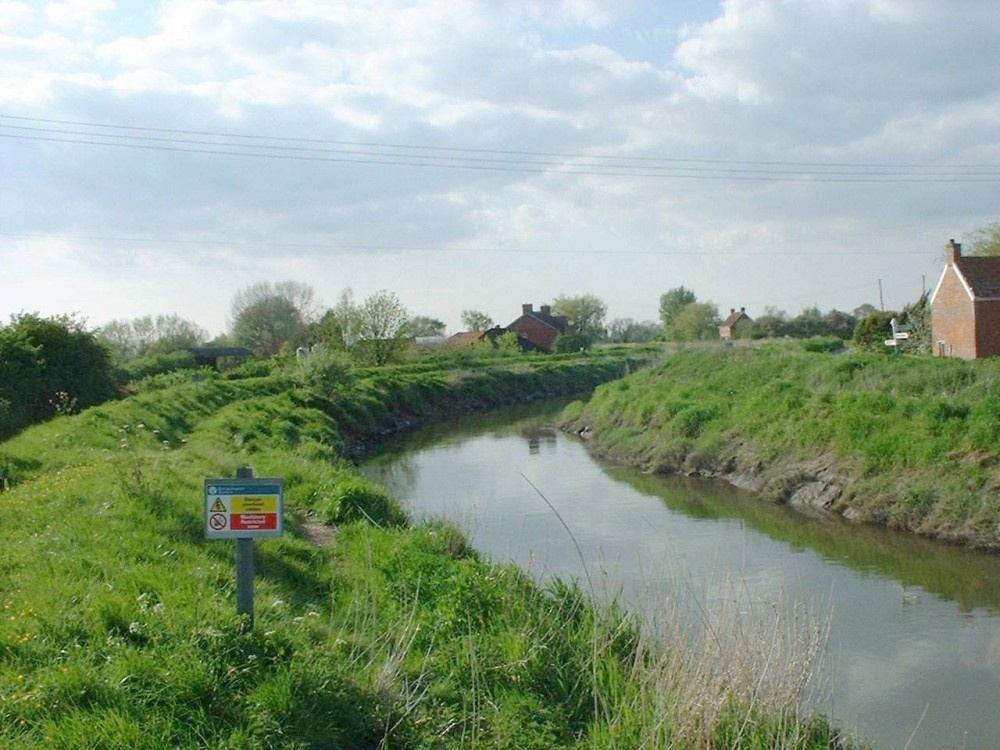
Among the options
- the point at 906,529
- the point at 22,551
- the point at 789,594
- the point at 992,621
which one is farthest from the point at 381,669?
the point at 906,529

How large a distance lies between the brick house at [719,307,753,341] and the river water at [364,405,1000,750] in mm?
50785

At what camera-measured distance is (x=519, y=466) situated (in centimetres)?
2686

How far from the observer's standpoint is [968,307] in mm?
33344

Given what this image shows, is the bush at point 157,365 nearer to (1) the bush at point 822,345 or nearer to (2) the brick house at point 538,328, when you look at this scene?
(1) the bush at point 822,345

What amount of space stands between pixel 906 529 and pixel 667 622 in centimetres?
1108

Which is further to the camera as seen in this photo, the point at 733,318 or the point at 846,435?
the point at 733,318

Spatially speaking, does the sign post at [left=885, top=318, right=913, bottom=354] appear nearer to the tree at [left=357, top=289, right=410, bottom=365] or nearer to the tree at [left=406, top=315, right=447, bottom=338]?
the tree at [left=357, top=289, right=410, bottom=365]

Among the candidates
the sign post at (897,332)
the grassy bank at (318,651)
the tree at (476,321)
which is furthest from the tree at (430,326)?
the grassy bank at (318,651)

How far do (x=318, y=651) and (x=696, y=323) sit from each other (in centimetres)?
7527

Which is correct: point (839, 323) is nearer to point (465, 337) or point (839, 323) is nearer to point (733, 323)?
point (733, 323)

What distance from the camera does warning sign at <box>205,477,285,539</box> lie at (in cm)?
641

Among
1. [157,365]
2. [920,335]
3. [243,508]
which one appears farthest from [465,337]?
[243,508]

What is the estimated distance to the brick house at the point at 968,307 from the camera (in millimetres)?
32906

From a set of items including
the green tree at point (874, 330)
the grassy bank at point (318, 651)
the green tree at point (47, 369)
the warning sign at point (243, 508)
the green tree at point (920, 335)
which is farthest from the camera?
the green tree at point (874, 330)
